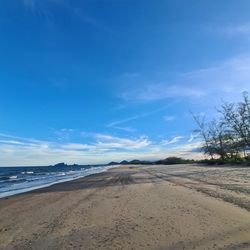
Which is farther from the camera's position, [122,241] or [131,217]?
[131,217]

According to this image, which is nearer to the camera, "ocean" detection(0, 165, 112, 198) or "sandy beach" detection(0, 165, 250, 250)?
"sandy beach" detection(0, 165, 250, 250)

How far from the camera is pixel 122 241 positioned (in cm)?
546

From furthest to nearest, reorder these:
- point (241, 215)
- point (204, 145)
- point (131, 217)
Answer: point (204, 145) → point (131, 217) → point (241, 215)

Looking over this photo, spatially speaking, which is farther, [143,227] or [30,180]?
[30,180]

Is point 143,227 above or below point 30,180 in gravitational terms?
below

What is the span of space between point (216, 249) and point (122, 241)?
5.63 feet

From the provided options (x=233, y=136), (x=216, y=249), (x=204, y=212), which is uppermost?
(x=233, y=136)

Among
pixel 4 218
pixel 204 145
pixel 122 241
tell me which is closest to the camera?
pixel 122 241

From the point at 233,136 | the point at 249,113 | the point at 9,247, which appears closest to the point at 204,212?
the point at 9,247

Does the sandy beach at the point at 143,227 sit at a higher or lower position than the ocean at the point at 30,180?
lower

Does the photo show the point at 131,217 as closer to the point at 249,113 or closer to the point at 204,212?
the point at 204,212

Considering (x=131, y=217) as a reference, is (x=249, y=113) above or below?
above

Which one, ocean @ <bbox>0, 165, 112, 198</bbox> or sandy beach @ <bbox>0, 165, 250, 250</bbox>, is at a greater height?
ocean @ <bbox>0, 165, 112, 198</bbox>

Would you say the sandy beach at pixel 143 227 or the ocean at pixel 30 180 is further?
the ocean at pixel 30 180
